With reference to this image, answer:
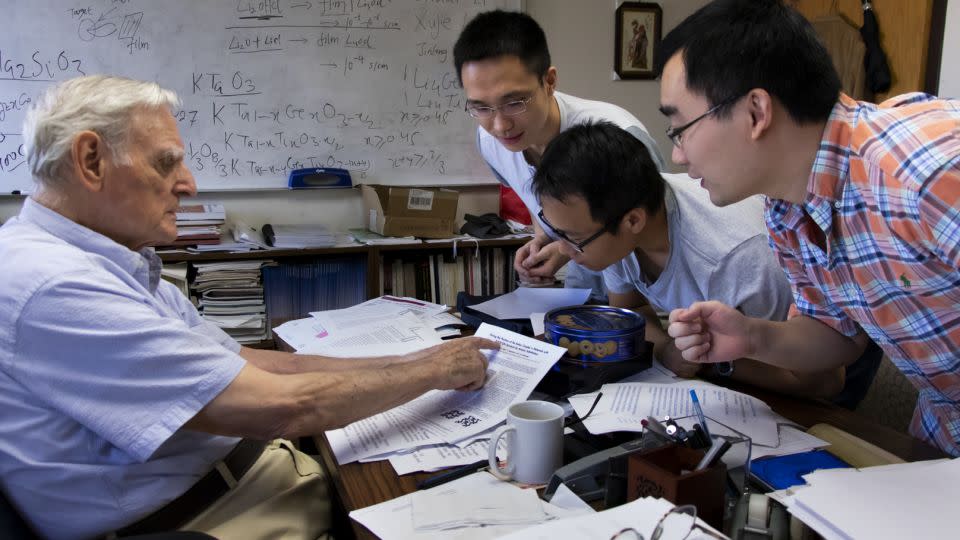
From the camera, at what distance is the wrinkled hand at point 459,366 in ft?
4.28

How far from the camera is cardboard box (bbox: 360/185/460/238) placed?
3.09 m

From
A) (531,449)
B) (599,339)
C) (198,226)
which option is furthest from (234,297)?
(531,449)

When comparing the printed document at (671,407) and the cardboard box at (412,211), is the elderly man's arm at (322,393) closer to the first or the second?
the printed document at (671,407)

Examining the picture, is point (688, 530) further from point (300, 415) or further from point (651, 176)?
point (651, 176)

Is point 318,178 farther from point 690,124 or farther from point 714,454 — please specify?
point 714,454

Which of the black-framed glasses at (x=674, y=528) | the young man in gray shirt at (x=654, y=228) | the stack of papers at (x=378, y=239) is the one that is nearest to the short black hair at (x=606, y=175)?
the young man in gray shirt at (x=654, y=228)

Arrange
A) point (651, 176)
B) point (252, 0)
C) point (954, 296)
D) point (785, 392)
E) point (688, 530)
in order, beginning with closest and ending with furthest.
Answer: point (688, 530) < point (954, 296) < point (785, 392) < point (651, 176) < point (252, 0)

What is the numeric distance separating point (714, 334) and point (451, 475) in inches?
21.9

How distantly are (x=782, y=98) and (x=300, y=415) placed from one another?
925 millimetres

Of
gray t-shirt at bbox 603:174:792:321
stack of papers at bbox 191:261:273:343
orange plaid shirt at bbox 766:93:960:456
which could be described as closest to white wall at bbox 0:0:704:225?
stack of papers at bbox 191:261:273:343

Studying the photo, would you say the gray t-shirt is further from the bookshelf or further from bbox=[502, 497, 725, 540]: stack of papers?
the bookshelf

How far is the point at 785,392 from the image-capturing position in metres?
1.31

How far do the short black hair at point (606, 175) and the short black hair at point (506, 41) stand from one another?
537 millimetres

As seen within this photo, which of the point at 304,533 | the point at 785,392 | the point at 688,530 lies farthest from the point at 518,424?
the point at 785,392
